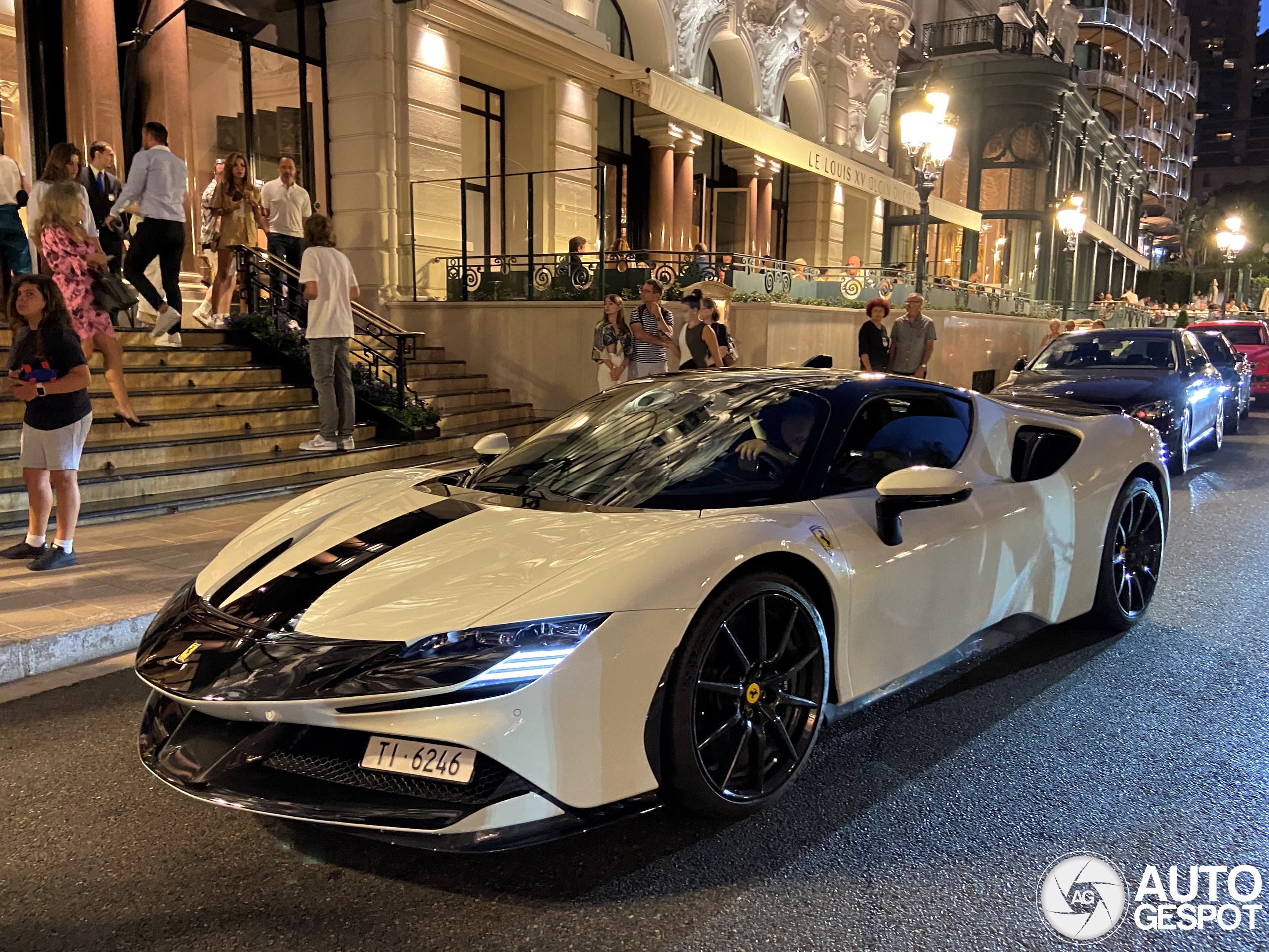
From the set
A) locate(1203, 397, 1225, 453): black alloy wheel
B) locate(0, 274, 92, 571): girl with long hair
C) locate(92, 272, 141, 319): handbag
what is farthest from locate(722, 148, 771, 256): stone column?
locate(0, 274, 92, 571): girl with long hair

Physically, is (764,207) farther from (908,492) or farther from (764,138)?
(908,492)

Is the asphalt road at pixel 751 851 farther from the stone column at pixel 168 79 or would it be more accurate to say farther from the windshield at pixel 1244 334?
the windshield at pixel 1244 334

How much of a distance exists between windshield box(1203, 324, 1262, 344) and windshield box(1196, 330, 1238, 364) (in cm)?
555

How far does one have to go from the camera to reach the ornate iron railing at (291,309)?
33.7ft

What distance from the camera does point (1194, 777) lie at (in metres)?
3.15

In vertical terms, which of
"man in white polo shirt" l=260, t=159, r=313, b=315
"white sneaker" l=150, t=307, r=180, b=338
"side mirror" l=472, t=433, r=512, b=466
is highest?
"man in white polo shirt" l=260, t=159, r=313, b=315

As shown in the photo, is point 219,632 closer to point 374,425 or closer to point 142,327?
point 374,425

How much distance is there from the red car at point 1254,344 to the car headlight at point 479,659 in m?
19.3

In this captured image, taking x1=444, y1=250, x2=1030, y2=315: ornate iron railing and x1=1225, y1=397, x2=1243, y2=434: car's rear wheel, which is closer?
x1=444, y1=250, x2=1030, y2=315: ornate iron railing

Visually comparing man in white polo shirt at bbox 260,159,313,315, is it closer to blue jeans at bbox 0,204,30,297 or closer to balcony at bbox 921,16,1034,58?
blue jeans at bbox 0,204,30,297

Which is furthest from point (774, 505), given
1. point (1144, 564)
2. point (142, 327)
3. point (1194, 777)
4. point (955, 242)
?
point (955, 242)

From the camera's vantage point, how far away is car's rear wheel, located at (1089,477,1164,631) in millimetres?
4484

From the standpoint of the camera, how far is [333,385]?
8844 mm

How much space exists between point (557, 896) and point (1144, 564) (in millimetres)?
3801
